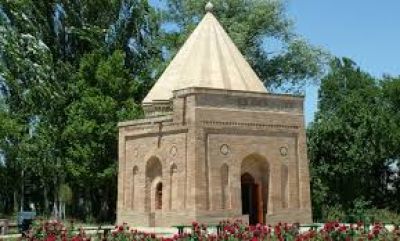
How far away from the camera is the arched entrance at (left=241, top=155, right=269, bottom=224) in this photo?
2520 centimetres

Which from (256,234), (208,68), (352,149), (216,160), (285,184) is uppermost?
(208,68)

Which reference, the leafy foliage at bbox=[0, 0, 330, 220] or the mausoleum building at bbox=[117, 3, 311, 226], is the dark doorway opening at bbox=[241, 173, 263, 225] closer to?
the mausoleum building at bbox=[117, 3, 311, 226]

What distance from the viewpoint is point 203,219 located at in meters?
23.2

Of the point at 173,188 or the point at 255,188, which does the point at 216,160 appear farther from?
the point at 255,188

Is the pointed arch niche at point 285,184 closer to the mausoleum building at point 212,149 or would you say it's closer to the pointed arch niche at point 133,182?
the mausoleum building at point 212,149

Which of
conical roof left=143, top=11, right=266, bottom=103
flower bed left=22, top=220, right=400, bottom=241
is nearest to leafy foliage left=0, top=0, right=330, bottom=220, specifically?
conical roof left=143, top=11, right=266, bottom=103

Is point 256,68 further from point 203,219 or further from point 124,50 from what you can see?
point 203,219

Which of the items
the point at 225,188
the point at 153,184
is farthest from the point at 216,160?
the point at 153,184

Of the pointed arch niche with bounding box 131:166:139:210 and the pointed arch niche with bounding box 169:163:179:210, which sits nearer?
the pointed arch niche with bounding box 169:163:179:210

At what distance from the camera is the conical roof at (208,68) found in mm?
25562

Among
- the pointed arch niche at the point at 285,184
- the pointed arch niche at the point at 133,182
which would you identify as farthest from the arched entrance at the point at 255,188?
the pointed arch niche at the point at 133,182

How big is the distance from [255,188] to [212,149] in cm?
271

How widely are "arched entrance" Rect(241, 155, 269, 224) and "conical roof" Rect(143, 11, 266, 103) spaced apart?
9.55ft

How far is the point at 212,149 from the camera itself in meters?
23.9
